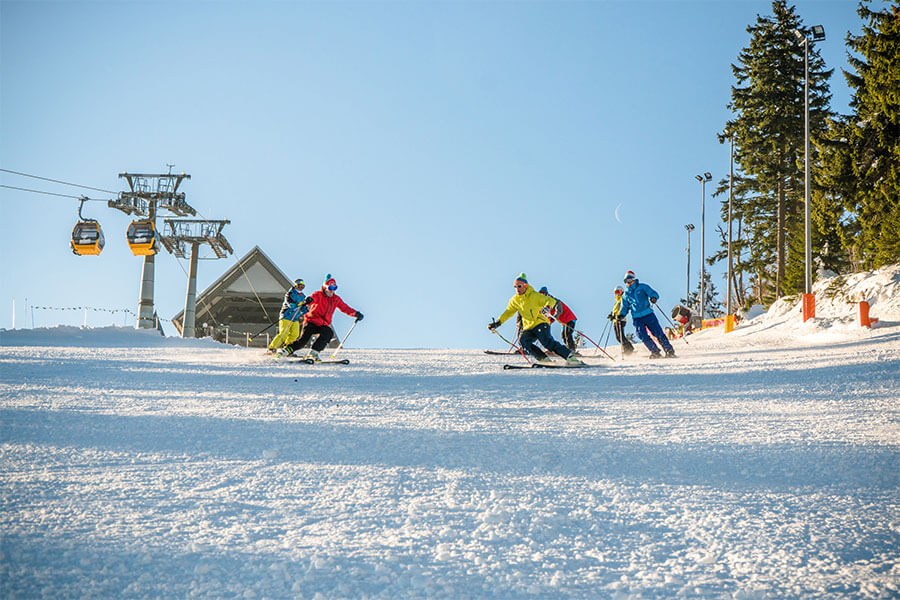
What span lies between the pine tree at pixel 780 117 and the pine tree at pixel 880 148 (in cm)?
635

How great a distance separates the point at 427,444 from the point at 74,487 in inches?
83.9

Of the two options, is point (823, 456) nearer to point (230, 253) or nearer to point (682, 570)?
point (682, 570)

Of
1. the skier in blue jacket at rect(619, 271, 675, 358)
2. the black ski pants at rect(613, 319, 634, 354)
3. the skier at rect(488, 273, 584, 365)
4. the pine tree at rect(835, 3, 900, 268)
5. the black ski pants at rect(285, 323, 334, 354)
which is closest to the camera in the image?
the skier at rect(488, 273, 584, 365)

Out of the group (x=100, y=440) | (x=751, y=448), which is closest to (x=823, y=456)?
(x=751, y=448)

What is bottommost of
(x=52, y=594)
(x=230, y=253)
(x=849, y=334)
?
(x=52, y=594)

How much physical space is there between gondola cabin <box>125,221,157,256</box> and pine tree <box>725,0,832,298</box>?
2883cm

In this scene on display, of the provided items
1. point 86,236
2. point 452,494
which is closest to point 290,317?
point 452,494

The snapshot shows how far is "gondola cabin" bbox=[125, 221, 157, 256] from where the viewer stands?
30047 millimetres

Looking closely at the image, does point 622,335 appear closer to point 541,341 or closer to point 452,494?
point 541,341

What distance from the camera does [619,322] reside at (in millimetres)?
15672

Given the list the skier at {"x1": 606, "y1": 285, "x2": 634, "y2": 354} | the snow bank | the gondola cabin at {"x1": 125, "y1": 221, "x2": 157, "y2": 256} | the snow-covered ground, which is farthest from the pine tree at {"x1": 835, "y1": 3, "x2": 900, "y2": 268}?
the gondola cabin at {"x1": 125, "y1": 221, "x2": 157, "y2": 256}

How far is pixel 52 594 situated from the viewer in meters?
2.40

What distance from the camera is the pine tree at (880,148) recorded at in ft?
68.1

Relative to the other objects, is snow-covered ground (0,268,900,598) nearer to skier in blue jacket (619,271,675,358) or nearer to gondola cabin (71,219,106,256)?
skier in blue jacket (619,271,675,358)
